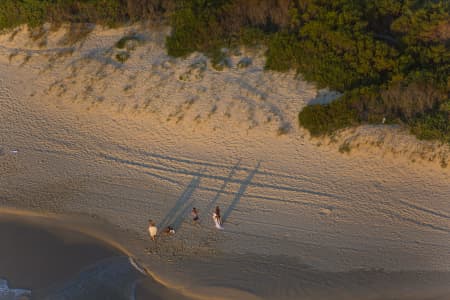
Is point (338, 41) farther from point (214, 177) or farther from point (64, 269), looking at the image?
point (64, 269)

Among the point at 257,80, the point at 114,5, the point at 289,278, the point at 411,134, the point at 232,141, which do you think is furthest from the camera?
the point at 114,5

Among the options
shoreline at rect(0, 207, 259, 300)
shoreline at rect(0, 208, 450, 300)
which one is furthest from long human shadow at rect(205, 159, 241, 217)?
shoreline at rect(0, 207, 259, 300)

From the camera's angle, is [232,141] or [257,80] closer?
[232,141]

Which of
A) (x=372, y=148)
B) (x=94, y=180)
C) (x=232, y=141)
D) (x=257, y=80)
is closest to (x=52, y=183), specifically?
(x=94, y=180)

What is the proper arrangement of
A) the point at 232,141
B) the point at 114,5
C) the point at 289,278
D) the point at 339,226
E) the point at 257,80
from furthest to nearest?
the point at 114,5
the point at 257,80
the point at 232,141
the point at 339,226
the point at 289,278

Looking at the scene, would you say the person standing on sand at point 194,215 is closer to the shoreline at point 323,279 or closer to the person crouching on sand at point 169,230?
the person crouching on sand at point 169,230

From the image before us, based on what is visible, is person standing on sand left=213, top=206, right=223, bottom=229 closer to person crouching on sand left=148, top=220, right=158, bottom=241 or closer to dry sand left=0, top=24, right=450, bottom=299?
dry sand left=0, top=24, right=450, bottom=299

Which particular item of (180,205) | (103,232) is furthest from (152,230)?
(103,232)

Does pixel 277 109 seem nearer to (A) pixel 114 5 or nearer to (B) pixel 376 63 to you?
(B) pixel 376 63
